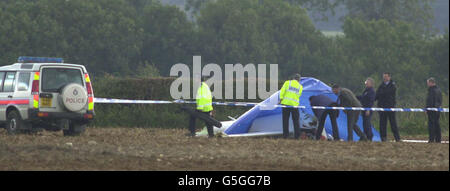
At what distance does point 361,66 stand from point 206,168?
55470 millimetres

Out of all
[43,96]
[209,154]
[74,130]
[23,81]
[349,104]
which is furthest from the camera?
[74,130]

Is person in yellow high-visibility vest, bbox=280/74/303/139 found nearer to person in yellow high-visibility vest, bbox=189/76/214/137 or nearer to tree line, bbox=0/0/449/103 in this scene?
person in yellow high-visibility vest, bbox=189/76/214/137

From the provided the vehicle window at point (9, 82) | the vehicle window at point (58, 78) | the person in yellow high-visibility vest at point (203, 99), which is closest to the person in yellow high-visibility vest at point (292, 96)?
the person in yellow high-visibility vest at point (203, 99)

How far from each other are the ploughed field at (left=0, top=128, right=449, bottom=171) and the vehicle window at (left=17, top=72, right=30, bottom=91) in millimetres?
1118

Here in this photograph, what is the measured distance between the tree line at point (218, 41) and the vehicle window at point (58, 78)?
39349 mm

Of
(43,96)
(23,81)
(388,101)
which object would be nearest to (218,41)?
(388,101)

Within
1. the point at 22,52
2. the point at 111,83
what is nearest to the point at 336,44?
the point at 22,52

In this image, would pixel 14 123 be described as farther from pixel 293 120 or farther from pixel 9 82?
pixel 293 120

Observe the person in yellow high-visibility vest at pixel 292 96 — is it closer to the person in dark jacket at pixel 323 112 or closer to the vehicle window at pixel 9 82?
the person in dark jacket at pixel 323 112

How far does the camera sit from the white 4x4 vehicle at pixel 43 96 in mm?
18062

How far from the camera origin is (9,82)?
61.6ft

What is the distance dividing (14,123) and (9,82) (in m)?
0.97

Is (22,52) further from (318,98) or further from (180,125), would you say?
(318,98)

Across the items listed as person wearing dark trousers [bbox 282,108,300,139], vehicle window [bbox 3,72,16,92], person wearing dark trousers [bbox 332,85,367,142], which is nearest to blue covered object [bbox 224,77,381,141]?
person wearing dark trousers [bbox 282,108,300,139]
